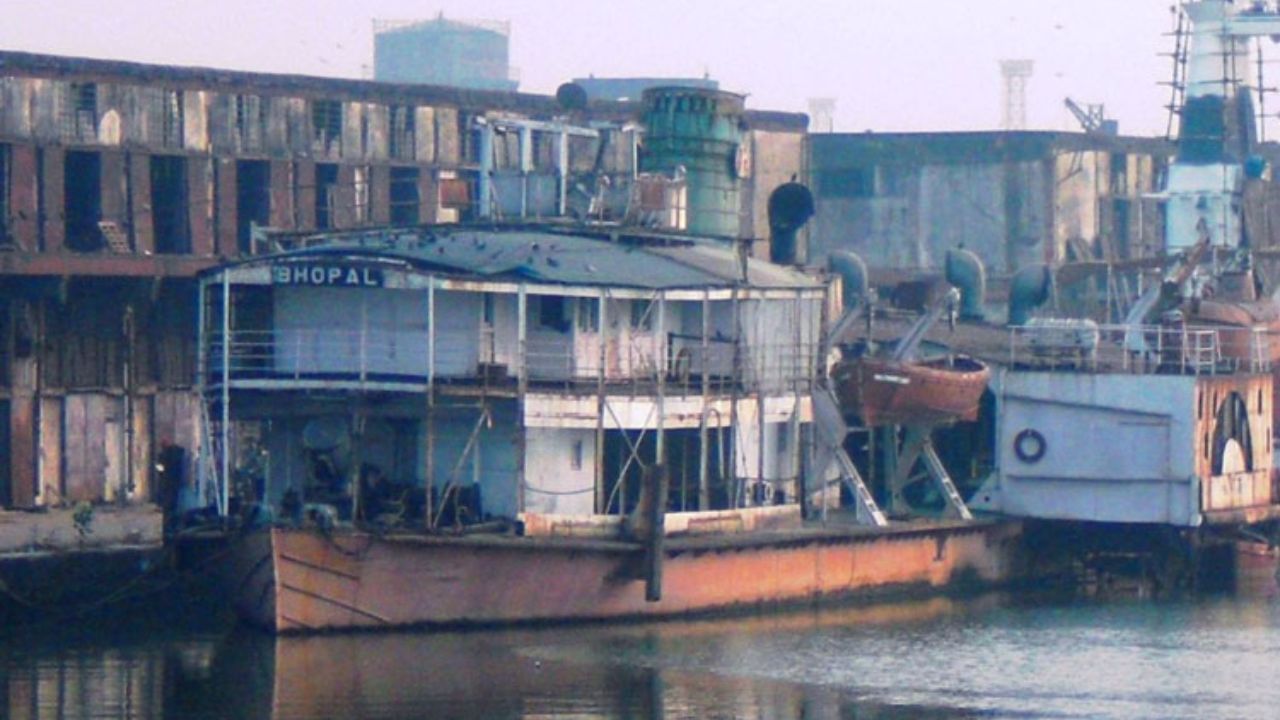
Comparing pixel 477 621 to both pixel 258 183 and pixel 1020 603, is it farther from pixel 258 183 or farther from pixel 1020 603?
pixel 258 183

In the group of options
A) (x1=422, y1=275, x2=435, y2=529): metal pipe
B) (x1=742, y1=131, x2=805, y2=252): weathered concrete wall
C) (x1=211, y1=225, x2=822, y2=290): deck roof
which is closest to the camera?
(x1=422, y1=275, x2=435, y2=529): metal pipe

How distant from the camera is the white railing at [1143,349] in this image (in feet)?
147

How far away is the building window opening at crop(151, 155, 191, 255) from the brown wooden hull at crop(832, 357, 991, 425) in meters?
14.2

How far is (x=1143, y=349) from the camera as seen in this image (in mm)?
45562

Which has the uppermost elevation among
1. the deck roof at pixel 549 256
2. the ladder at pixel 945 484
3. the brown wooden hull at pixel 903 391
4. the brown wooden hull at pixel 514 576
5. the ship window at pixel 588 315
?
the deck roof at pixel 549 256

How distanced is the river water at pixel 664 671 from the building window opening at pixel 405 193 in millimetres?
18331

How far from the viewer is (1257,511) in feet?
150

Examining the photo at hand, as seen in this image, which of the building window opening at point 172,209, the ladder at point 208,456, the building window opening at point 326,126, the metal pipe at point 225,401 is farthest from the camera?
the building window opening at point 326,126

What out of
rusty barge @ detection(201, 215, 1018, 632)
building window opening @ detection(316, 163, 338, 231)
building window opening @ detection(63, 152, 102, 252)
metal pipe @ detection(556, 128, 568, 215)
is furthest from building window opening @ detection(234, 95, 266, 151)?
rusty barge @ detection(201, 215, 1018, 632)

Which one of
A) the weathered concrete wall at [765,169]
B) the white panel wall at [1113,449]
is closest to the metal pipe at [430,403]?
the white panel wall at [1113,449]

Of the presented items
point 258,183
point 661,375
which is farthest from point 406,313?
point 258,183

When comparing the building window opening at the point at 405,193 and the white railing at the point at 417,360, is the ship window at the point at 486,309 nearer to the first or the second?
the white railing at the point at 417,360

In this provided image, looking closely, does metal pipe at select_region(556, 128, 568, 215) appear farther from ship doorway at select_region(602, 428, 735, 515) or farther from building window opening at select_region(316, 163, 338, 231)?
building window opening at select_region(316, 163, 338, 231)

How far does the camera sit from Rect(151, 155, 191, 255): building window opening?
50531mm
